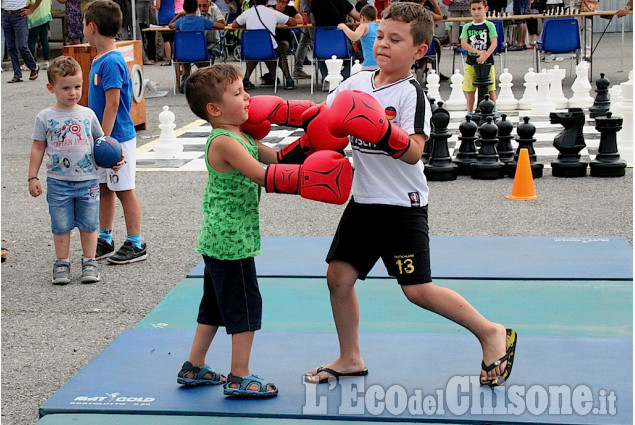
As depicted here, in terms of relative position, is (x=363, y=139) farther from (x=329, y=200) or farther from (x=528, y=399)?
(x=528, y=399)

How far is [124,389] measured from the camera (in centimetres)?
362

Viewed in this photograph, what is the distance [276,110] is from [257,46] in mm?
10216

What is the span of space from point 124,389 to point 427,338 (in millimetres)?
1312

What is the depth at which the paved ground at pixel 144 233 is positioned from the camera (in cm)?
420

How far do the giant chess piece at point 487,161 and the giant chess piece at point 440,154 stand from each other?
0.62 ft

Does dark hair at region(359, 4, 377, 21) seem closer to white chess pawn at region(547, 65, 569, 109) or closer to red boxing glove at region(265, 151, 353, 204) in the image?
white chess pawn at region(547, 65, 569, 109)

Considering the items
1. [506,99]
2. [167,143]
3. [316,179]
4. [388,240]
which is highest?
[316,179]

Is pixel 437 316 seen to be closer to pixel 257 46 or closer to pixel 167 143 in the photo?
pixel 167 143

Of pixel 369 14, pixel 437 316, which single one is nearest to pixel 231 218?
pixel 437 316

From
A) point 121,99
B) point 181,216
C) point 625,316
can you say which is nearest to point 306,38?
point 181,216

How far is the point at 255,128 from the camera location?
12.0 feet

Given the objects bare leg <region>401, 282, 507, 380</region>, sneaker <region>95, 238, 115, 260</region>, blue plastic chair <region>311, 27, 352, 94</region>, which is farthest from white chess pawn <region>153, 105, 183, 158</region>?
bare leg <region>401, 282, 507, 380</region>

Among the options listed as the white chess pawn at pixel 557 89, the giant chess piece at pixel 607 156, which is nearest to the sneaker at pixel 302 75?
the white chess pawn at pixel 557 89

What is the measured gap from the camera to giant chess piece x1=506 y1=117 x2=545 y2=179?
7.56m
